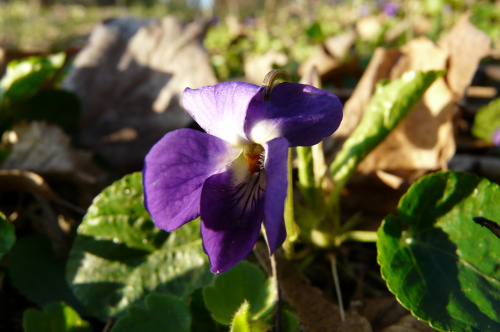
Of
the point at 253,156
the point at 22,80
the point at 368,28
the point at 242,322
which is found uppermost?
the point at 22,80

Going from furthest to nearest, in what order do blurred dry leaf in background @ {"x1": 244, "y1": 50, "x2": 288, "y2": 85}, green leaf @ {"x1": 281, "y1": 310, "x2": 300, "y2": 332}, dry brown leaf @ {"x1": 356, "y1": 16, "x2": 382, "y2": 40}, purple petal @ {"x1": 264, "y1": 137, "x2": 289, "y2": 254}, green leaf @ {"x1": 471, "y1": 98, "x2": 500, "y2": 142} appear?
dry brown leaf @ {"x1": 356, "y1": 16, "x2": 382, "y2": 40} < blurred dry leaf in background @ {"x1": 244, "y1": 50, "x2": 288, "y2": 85} < green leaf @ {"x1": 471, "y1": 98, "x2": 500, "y2": 142} < green leaf @ {"x1": 281, "y1": 310, "x2": 300, "y2": 332} < purple petal @ {"x1": 264, "y1": 137, "x2": 289, "y2": 254}

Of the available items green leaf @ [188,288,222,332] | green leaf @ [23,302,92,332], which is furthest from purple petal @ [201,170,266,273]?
green leaf @ [23,302,92,332]

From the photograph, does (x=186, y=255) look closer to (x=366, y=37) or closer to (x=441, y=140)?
(x=441, y=140)

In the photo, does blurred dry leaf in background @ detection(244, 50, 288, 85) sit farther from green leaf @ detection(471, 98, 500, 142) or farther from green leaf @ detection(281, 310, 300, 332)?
green leaf @ detection(281, 310, 300, 332)

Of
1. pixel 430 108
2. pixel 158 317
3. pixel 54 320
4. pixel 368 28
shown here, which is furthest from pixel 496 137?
pixel 368 28

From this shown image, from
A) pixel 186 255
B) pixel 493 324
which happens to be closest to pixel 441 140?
pixel 493 324

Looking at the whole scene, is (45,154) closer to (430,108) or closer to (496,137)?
(430,108)
